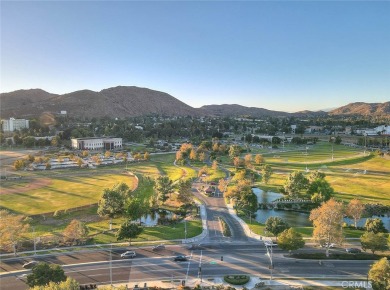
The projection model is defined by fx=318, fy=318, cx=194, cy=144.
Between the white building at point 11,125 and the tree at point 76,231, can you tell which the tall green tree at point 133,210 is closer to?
the tree at point 76,231

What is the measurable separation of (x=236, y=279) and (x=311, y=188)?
31.4m

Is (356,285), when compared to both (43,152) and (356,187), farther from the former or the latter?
(43,152)

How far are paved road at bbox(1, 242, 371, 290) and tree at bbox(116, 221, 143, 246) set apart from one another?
74.7 inches

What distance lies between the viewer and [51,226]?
42.7 meters

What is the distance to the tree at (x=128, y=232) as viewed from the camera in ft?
118

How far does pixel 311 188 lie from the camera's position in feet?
179

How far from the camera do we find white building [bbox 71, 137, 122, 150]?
12719cm

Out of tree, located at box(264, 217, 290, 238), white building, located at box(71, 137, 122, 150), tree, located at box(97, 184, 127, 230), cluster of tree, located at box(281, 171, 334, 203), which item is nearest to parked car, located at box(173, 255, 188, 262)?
tree, located at box(264, 217, 290, 238)

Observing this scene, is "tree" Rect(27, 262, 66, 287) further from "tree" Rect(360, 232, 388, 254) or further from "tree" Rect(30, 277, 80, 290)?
"tree" Rect(360, 232, 388, 254)

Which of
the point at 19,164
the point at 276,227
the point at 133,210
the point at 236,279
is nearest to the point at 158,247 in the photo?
the point at 133,210

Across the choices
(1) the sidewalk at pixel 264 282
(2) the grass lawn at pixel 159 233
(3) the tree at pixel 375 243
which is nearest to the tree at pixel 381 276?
(1) the sidewalk at pixel 264 282

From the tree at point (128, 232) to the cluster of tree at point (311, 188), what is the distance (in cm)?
3073

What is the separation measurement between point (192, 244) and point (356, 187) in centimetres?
4157

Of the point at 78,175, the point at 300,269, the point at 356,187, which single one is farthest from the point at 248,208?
the point at 78,175
